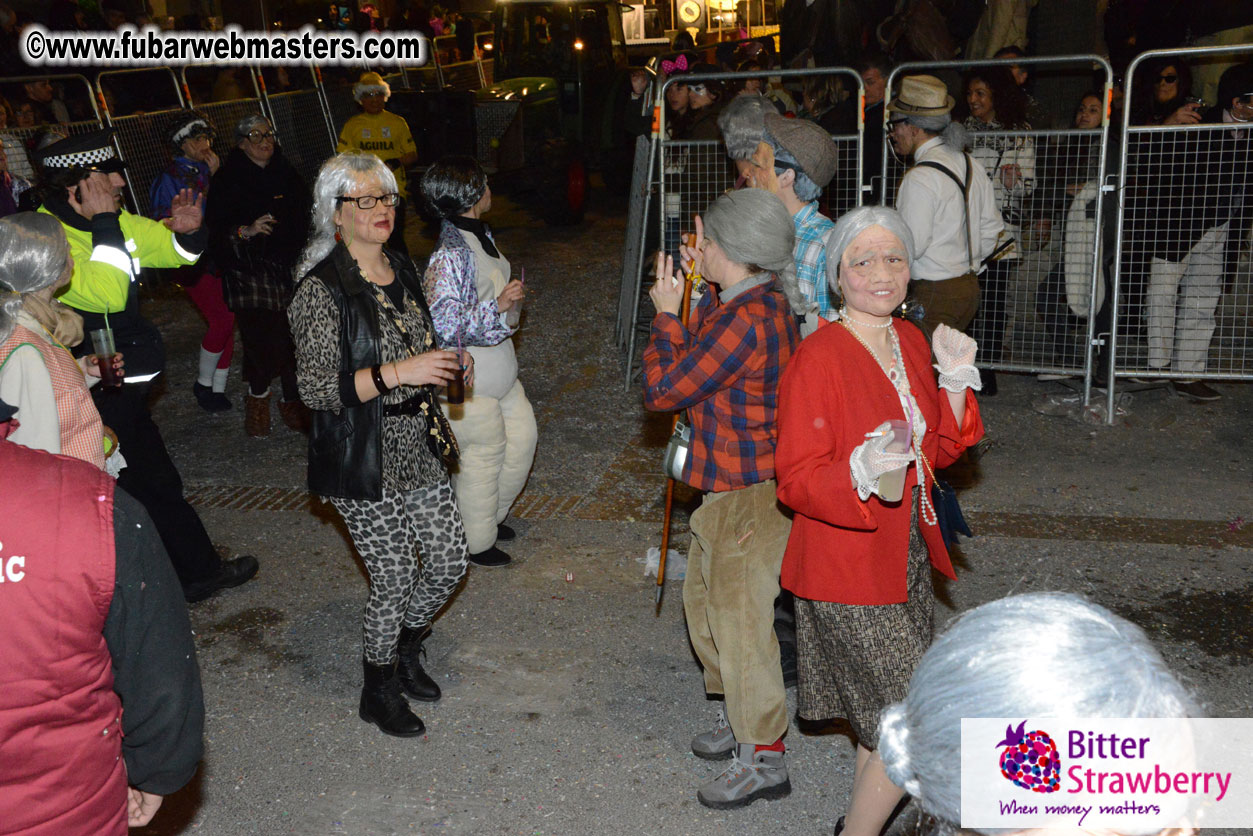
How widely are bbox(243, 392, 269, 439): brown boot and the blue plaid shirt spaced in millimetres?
4436

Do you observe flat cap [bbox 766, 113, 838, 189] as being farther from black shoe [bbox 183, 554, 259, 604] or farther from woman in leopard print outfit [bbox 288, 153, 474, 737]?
black shoe [bbox 183, 554, 259, 604]

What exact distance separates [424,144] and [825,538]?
11.3 m

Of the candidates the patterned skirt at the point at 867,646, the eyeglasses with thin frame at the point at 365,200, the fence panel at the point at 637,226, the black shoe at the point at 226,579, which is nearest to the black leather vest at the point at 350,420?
the eyeglasses with thin frame at the point at 365,200

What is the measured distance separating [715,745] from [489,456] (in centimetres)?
182

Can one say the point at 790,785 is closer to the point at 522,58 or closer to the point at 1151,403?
the point at 1151,403

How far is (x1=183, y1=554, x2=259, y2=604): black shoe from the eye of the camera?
516 cm

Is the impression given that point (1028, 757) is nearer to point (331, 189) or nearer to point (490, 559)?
point (331, 189)

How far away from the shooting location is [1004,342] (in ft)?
25.0

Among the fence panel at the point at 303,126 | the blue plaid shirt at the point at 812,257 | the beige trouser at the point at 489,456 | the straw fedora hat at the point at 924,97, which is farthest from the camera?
the fence panel at the point at 303,126

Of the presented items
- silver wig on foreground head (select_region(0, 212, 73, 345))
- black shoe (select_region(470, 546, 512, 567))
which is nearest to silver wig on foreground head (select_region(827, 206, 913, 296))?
silver wig on foreground head (select_region(0, 212, 73, 345))

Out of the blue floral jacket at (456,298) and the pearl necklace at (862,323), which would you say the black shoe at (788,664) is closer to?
the pearl necklace at (862,323)

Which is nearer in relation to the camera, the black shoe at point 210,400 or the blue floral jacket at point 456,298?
the blue floral jacket at point 456,298

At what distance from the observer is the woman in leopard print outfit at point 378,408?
12.1 feet

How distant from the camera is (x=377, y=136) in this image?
1076cm
